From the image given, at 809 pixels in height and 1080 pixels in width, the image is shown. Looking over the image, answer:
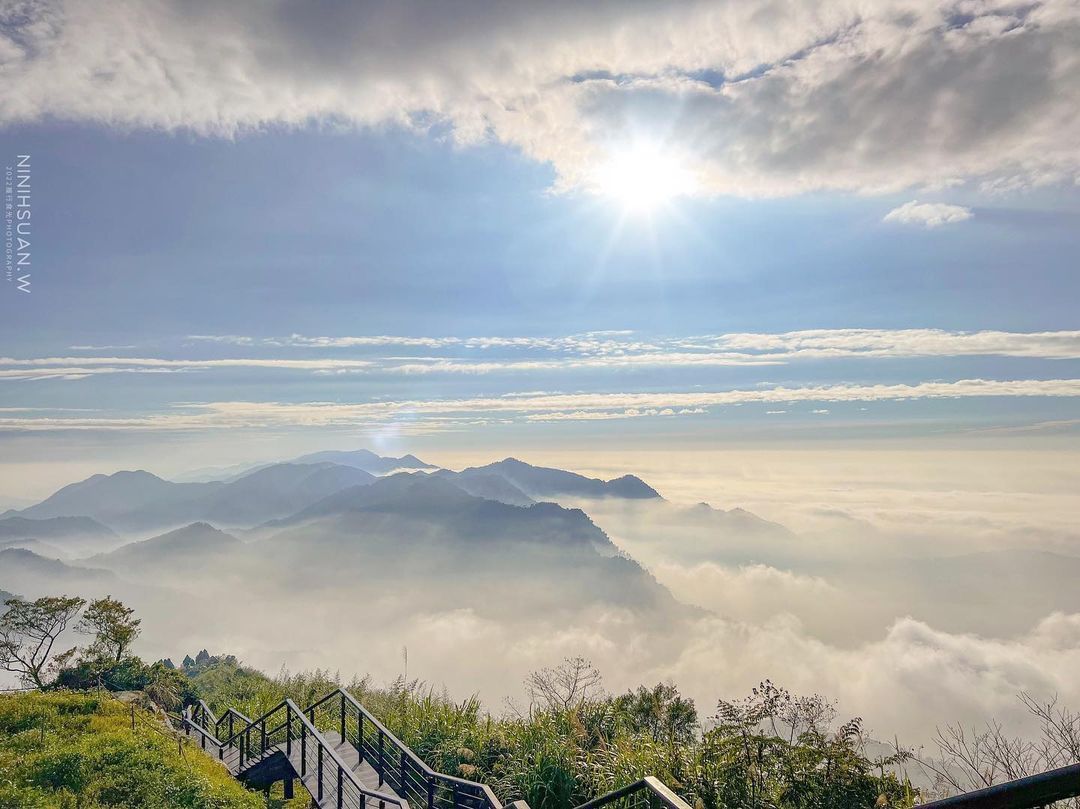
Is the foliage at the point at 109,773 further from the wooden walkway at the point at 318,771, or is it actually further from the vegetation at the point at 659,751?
the vegetation at the point at 659,751

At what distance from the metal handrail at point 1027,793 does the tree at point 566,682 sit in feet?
48.4

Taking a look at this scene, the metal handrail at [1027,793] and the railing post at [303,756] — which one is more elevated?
the metal handrail at [1027,793]

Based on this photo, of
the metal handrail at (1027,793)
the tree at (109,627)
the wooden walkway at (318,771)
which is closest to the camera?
the metal handrail at (1027,793)

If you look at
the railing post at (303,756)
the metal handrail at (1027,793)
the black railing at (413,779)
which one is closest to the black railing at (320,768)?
the railing post at (303,756)

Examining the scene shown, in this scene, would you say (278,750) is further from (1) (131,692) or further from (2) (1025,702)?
(1) (131,692)

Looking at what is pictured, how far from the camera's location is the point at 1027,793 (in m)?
1.93

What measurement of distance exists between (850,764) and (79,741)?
15968 mm

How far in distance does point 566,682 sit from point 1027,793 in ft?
57.1

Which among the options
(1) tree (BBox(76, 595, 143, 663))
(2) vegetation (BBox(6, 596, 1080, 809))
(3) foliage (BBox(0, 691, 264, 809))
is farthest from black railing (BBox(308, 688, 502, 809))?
(1) tree (BBox(76, 595, 143, 663))

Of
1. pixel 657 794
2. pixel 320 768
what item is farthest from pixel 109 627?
pixel 657 794

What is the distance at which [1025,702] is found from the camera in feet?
39.5

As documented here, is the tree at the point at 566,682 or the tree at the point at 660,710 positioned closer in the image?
the tree at the point at 660,710

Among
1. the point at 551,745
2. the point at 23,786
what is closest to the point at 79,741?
the point at 23,786

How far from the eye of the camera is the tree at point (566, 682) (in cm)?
1664
